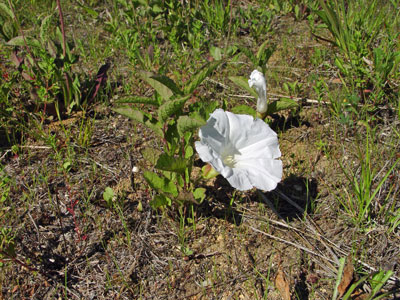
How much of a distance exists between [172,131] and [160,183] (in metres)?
0.32

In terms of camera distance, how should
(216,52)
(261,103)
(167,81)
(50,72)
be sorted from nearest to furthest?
(167,81), (261,103), (50,72), (216,52)

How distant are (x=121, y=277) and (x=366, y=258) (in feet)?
4.47

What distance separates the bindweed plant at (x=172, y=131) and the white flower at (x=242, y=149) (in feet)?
0.36

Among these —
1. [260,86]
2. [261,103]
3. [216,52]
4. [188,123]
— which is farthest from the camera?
[216,52]

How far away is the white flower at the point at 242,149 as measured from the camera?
1794mm

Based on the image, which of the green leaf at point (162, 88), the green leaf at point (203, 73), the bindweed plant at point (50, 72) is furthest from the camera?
the bindweed plant at point (50, 72)

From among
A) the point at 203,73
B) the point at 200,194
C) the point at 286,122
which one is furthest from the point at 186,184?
the point at 286,122

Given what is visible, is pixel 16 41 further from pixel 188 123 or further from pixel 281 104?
pixel 281 104

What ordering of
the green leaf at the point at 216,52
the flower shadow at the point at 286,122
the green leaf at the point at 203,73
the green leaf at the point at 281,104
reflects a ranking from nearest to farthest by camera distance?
the green leaf at the point at 203,73 < the green leaf at the point at 281,104 < the flower shadow at the point at 286,122 < the green leaf at the point at 216,52

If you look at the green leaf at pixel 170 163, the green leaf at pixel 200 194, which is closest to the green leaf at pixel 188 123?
the green leaf at pixel 170 163

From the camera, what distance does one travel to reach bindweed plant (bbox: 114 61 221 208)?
5.87 feet

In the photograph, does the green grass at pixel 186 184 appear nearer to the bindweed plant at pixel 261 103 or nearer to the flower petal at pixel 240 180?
the bindweed plant at pixel 261 103

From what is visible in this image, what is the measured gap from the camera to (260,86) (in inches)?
89.0

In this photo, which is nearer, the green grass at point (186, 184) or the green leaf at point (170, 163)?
the green leaf at point (170, 163)
